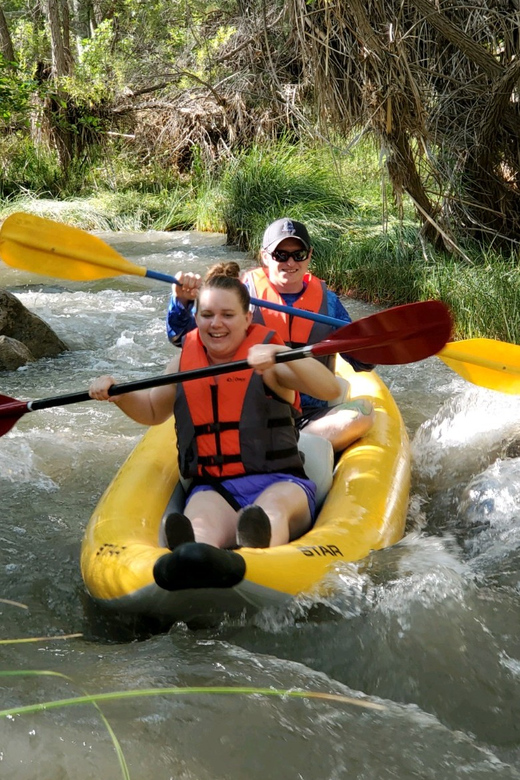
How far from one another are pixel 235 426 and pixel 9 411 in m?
0.69

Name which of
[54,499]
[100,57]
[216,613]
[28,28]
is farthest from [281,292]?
[28,28]

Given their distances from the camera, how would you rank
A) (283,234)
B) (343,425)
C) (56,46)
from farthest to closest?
(56,46) < (283,234) < (343,425)

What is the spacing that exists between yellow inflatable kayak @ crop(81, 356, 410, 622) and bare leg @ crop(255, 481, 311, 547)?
54 millimetres

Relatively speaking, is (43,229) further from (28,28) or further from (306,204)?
(28,28)

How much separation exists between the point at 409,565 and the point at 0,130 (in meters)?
10.4

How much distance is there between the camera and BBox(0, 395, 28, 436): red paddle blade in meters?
2.54

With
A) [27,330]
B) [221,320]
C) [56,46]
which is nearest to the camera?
[221,320]

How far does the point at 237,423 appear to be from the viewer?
2488 mm

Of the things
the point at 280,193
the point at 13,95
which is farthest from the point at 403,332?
the point at 13,95

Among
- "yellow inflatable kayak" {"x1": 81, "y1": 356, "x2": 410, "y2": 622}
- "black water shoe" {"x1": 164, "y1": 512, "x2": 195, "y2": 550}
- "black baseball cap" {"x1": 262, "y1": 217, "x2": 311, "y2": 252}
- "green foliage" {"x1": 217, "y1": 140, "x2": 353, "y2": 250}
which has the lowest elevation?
"yellow inflatable kayak" {"x1": 81, "y1": 356, "x2": 410, "y2": 622}

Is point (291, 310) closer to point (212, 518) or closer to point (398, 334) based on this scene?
point (398, 334)

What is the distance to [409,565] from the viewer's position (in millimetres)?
2443

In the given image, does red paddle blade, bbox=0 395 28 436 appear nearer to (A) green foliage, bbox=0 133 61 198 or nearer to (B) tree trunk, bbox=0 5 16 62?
(A) green foliage, bbox=0 133 61 198

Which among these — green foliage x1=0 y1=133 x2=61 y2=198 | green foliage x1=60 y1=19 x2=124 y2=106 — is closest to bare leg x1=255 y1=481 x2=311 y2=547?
green foliage x1=0 y1=133 x2=61 y2=198
